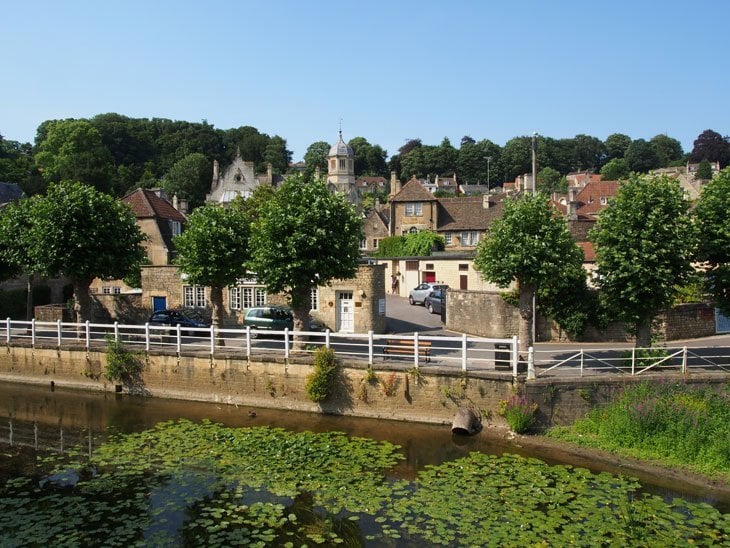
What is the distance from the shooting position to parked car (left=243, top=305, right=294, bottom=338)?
28.1 m

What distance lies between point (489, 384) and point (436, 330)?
13.1 meters

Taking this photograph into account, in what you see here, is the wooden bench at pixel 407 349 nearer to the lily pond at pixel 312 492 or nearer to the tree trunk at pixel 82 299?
the lily pond at pixel 312 492

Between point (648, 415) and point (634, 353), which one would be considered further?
point (634, 353)

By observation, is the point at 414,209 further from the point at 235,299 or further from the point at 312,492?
the point at 312,492

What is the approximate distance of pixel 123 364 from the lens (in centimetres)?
2425

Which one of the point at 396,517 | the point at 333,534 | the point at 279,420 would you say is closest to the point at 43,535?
the point at 333,534

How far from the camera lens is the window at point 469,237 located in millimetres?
58219

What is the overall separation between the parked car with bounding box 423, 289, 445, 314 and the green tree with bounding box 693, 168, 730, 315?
17.3 metres

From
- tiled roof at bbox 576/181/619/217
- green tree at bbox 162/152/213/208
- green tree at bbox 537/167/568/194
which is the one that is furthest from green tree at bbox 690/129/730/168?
green tree at bbox 162/152/213/208

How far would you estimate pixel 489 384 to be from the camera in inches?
752

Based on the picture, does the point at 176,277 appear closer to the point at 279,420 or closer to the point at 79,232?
the point at 79,232

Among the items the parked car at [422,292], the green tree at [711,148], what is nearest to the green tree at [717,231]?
the parked car at [422,292]

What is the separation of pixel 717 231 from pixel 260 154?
5145 inches

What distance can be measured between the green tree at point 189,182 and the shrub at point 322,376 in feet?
268
